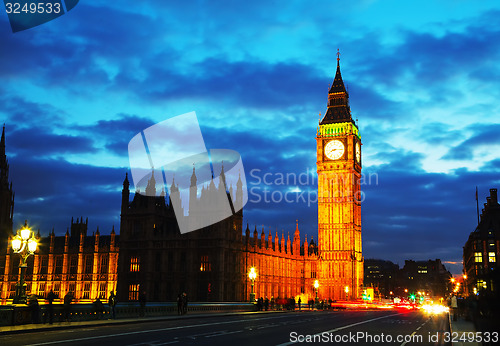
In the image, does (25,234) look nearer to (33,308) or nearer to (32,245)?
(32,245)

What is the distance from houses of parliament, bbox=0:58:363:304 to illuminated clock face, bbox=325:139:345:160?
0.73 feet

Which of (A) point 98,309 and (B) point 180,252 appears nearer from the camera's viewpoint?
(A) point 98,309

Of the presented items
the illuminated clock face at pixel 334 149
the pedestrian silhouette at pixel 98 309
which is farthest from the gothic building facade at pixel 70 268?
the pedestrian silhouette at pixel 98 309

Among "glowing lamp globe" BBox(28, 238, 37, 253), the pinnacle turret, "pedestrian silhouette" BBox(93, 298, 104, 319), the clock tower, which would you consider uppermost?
the pinnacle turret

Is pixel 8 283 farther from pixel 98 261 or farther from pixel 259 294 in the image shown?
pixel 259 294

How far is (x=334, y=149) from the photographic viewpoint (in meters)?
120

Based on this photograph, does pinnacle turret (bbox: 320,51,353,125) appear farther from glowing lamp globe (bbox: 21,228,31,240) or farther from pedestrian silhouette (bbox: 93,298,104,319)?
glowing lamp globe (bbox: 21,228,31,240)

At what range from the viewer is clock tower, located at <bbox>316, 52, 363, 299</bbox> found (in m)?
114

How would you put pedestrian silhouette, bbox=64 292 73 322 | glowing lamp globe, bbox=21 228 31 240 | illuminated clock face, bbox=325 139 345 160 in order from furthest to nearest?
illuminated clock face, bbox=325 139 345 160
pedestrian silhouette, bbox=64 292 73 322
glowing lamp globe, bbox=21 228 31 240

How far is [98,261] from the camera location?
105m

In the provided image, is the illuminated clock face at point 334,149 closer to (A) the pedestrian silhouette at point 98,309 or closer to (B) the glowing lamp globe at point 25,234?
(A) the pedestrian silhouette at point 98,309

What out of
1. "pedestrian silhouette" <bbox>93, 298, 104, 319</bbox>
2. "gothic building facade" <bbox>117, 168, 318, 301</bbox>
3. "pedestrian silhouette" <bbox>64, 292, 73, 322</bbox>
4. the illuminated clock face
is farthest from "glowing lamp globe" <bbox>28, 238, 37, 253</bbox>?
the illuminated clock face

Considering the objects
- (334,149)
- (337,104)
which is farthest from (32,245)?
(337,104)

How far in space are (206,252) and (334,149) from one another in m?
51.0
